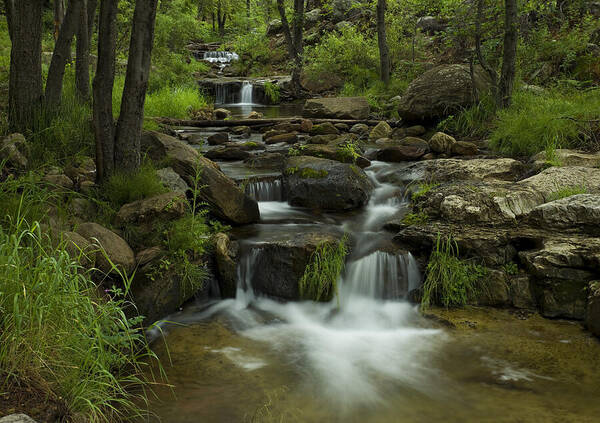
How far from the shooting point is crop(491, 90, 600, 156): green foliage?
790 cm

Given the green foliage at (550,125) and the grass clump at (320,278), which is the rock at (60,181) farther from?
the green foliage at (550,125)

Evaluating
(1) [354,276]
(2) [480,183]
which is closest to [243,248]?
(1) [354,276]

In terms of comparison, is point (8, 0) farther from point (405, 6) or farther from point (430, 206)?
point (405, 6)

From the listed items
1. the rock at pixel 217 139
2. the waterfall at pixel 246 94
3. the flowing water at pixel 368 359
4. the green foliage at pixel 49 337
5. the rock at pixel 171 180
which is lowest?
the flowing water at pixel 368 359

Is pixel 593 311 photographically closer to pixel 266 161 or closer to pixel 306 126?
pixel 266 161

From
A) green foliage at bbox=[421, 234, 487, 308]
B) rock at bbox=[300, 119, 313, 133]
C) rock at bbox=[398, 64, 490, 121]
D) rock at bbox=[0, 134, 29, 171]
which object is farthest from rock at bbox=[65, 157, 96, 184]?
rock at bbox=[398, 64, 490, 121]

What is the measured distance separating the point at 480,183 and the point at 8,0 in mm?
7833

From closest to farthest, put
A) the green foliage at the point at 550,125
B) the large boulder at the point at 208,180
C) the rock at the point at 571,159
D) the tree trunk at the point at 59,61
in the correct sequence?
the large boulder at the point at 208,180 → the tree trunk at the point at 59,61 → the rock at the point at 571,159 → the green foliage at the point at 550,125

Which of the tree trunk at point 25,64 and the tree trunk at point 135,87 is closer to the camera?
the tree trunk at point 135,87

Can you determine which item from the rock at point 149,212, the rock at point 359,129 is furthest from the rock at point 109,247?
the rock at point 359,129

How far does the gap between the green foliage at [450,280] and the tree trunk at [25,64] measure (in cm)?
548

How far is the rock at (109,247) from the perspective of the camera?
4340mm

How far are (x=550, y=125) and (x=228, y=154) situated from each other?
591 cm

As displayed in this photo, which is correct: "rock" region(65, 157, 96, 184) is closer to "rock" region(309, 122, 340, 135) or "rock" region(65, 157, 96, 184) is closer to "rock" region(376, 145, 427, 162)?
"rock" region(376, 145, 427, 162)
